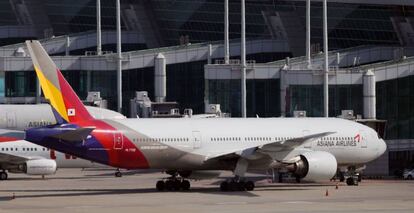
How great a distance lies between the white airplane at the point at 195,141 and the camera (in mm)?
69250

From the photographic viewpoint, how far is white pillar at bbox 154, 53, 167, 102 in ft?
370

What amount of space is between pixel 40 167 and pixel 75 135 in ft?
60.1

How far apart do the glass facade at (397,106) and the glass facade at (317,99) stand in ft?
7.00

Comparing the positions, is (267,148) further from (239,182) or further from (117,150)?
(117,150)

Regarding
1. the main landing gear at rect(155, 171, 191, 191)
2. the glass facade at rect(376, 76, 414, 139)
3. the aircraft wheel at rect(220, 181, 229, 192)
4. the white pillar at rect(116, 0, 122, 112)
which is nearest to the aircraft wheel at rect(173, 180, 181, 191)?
the main landing gear at rect(155, 171, 191, 191)

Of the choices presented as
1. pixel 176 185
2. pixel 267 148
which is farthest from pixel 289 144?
pixel 176 185

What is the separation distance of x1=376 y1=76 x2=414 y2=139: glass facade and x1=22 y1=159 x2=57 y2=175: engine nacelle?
2599 cm

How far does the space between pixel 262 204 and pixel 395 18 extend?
53.0m

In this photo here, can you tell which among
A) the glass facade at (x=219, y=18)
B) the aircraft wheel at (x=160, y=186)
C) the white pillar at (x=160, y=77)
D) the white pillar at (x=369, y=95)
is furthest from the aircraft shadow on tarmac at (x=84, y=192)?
the glass facade at (x=219, y=18)

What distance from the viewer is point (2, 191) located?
75.1 m

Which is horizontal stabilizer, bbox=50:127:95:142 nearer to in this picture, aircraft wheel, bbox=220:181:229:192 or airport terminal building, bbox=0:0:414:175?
aircraft wheel, bbox=220:181:229:192

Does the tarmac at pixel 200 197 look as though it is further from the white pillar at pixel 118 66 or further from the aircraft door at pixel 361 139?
the white pillar at pixel 118 66

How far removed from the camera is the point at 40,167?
86500mm

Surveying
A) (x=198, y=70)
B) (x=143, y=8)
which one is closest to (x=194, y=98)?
(x=198, y=70)
